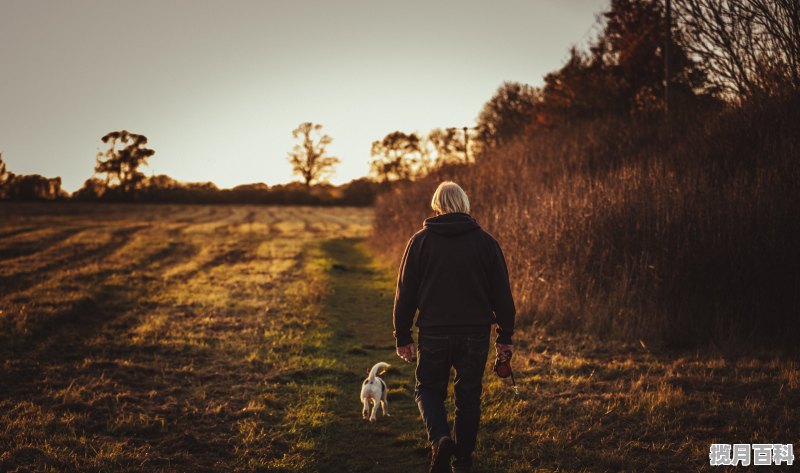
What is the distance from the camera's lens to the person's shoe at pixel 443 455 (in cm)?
397

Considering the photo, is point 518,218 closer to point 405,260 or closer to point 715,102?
point 715,102

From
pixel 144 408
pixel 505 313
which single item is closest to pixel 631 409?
pixel 505 313

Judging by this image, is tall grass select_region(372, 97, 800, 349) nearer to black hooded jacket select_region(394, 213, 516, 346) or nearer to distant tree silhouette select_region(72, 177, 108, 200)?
black hooded jacket select_region(394, 213, 516, 346)

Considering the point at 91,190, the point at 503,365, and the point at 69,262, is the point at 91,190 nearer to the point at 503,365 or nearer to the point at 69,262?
the point at 69,262

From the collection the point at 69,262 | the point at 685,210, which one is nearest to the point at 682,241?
the point at 685,210

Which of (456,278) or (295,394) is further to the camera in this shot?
(295,394)

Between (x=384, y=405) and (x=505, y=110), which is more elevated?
(x=505, y=110)

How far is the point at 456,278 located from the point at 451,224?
42cm

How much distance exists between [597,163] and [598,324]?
23.5ft

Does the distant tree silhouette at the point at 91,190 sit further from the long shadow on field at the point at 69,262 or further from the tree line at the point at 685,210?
the tree line at the point at 685,210

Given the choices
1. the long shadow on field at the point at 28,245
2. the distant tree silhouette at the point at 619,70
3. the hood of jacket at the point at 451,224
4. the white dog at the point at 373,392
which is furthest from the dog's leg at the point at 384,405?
the long shadow on field at the point at 28,245

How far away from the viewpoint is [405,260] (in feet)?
14.2

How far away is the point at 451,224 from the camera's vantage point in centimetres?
412

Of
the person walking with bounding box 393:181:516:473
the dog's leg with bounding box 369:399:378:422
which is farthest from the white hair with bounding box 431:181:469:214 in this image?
the dog's leg with bounding box 369:399:378:422
